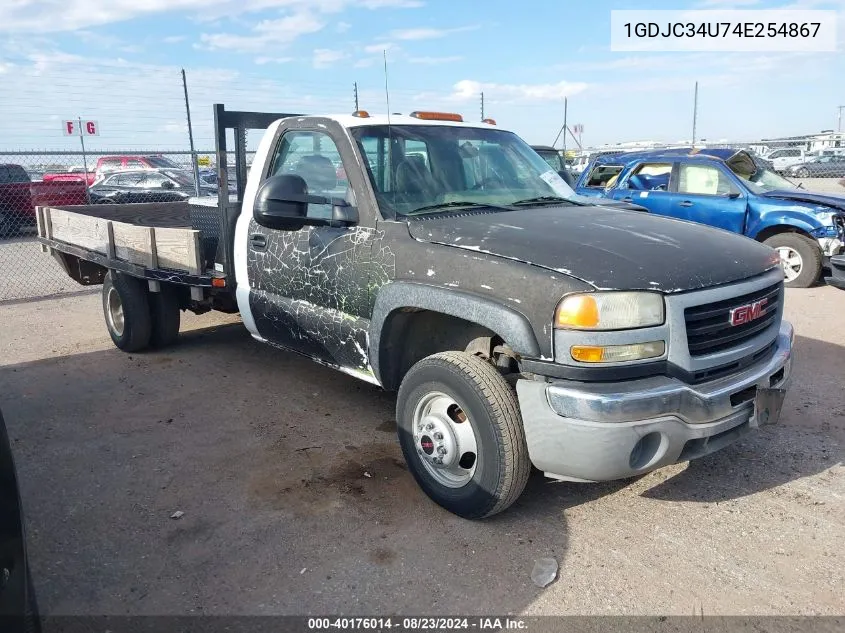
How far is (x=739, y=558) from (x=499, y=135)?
9.73 ft

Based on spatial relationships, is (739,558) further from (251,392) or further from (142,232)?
(142,232)

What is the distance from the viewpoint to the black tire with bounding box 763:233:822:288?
8734mm

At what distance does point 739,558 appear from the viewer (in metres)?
3.01

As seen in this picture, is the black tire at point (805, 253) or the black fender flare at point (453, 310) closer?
the black fender flare at point (453, 310)

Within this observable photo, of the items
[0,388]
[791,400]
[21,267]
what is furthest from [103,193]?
[791,400]

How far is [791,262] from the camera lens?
893 cm

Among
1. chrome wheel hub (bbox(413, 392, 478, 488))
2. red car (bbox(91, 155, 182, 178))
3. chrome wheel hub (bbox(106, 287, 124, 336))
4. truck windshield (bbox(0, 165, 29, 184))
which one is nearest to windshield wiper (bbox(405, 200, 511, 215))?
chrome wheel hub (bbox(413, 392, 478, 488))

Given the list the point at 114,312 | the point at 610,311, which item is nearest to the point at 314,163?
the point at 610,311

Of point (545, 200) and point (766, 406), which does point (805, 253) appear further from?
point (766, 406)

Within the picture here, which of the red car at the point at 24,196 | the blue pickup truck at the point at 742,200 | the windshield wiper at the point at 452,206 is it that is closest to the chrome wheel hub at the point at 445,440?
the windshield wiper at the point at 452,206

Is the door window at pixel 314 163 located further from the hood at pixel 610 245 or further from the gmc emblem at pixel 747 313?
the gmc emblem at pixel 747 313

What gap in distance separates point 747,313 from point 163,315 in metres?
4.80

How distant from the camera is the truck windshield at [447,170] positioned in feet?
12.7

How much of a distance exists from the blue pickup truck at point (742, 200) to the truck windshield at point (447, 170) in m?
4.33
